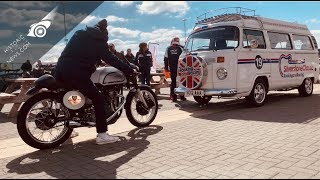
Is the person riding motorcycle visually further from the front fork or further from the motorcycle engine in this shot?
the front fork

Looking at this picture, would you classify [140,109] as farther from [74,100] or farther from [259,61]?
[259,61]

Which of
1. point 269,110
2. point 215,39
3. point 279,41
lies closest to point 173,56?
point 215,39

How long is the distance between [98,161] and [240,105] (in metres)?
5.88

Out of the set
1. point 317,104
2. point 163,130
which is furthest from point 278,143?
point 317,104

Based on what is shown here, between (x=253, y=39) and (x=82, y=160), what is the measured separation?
19.4ft

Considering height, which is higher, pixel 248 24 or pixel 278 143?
pixel 248 24

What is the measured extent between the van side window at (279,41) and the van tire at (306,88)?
5.05 ft

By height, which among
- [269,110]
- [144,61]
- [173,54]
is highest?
[173,54]

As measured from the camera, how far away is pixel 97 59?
544 cm

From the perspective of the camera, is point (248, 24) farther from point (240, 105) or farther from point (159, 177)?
point (159, 177)

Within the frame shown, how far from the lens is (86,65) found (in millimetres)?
5246

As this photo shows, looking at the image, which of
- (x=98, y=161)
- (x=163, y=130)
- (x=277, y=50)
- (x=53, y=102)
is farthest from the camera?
(x=277, y=50)

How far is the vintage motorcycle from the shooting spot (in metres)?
5.09

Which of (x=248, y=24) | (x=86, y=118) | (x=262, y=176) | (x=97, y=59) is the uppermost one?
(x=248, y=24)
